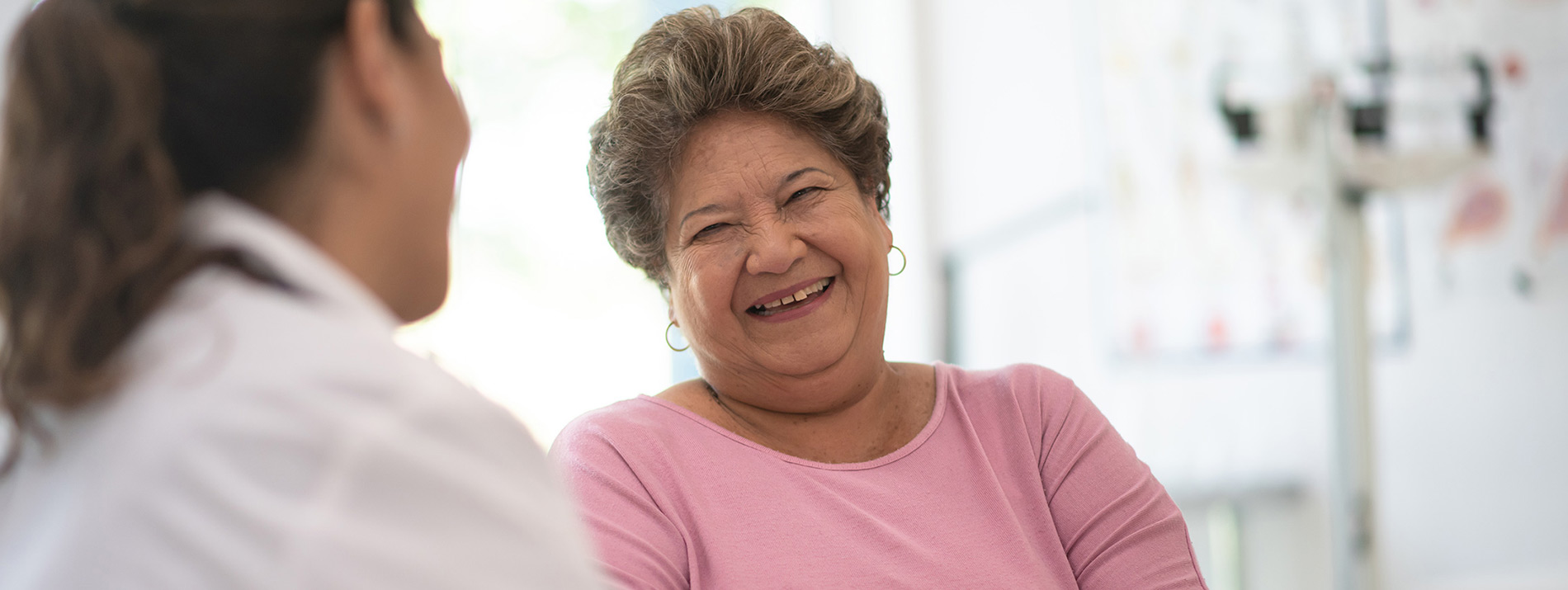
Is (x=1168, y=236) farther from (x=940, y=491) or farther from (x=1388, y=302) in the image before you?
(x=940, y=491)

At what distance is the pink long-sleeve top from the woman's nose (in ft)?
0.66

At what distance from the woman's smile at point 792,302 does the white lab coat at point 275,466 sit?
31.0 inches

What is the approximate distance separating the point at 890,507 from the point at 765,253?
13.2 inches

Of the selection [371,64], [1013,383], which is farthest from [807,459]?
[371,64]

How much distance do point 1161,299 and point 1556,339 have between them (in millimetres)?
1244

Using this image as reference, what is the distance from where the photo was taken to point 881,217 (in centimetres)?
158

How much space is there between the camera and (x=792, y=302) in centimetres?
141

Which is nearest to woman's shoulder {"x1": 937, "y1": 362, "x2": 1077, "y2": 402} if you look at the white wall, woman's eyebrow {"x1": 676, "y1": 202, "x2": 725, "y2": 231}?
woman's eyebrow {"x1": 676, "y1": 202, "x2": 725, "y2": 231}

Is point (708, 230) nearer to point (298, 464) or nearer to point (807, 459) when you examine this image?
point (807, 459)

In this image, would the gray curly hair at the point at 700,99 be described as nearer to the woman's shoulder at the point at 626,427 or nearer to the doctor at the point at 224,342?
the woman's shoulder at the point at 626,427

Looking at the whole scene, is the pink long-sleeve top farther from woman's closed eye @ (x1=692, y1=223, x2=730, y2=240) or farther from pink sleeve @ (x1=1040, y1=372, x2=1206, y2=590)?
woman's closed eye @ (x1=692, y1=223, x2=730, y2=240)

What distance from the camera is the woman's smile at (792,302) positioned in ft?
4.59

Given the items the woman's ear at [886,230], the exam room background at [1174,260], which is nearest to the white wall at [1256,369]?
the exam room background at [1174,260]

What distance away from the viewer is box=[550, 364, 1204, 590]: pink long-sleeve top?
47.7 inches
